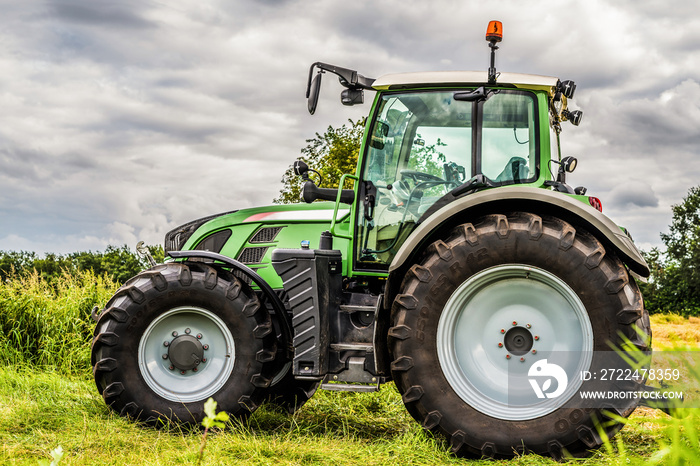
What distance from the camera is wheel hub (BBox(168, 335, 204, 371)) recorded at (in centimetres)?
441

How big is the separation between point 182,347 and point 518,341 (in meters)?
2.30

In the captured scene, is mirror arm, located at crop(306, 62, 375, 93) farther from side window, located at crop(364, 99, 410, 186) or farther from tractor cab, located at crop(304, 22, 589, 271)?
side window, located at crop(364, 99, 410, 186)

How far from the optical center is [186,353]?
4.41 meters

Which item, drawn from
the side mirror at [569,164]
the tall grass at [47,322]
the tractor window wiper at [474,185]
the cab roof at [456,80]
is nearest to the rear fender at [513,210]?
the tractor window wiper at [474,185]

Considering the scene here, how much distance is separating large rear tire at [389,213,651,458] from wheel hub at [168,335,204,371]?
148 cm

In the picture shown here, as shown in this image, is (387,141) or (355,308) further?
(387,141)

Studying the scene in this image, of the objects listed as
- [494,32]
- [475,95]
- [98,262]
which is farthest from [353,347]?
[98,262]

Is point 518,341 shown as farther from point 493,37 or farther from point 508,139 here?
point 493,37

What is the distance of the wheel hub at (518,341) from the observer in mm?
3752

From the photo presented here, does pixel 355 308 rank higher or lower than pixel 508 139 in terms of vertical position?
lower

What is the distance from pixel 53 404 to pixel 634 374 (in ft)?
14.6

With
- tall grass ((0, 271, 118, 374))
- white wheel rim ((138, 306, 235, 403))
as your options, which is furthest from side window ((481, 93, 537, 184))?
tall grass ((0, 271, 118, 374))

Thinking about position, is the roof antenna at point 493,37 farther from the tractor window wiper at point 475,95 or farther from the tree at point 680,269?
the tree at point 680,269

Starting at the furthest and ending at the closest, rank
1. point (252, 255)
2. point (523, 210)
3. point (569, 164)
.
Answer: point (252, 255) → point (569, 164) → point (523, 210)
